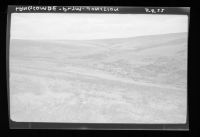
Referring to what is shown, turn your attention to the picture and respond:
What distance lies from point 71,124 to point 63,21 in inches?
30.8

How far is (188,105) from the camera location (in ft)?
6.22

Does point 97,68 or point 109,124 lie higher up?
point 97,68

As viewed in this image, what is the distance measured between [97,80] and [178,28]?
726 mm

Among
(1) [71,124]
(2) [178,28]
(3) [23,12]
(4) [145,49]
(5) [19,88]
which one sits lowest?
(1) [71,124]

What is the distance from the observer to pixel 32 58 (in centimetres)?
188

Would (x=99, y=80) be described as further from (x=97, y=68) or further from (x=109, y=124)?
(x=109, y=124)

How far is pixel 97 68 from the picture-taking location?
1896mm

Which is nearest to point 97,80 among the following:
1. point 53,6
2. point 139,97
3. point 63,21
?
point 139,97

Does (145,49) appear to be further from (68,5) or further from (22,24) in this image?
(22,24)

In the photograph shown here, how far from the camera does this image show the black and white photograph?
74.2 inches

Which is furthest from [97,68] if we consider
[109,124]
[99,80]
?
[109,124]

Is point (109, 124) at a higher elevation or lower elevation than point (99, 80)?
lower

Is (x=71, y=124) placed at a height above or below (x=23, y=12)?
below

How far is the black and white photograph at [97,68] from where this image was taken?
1.88m
